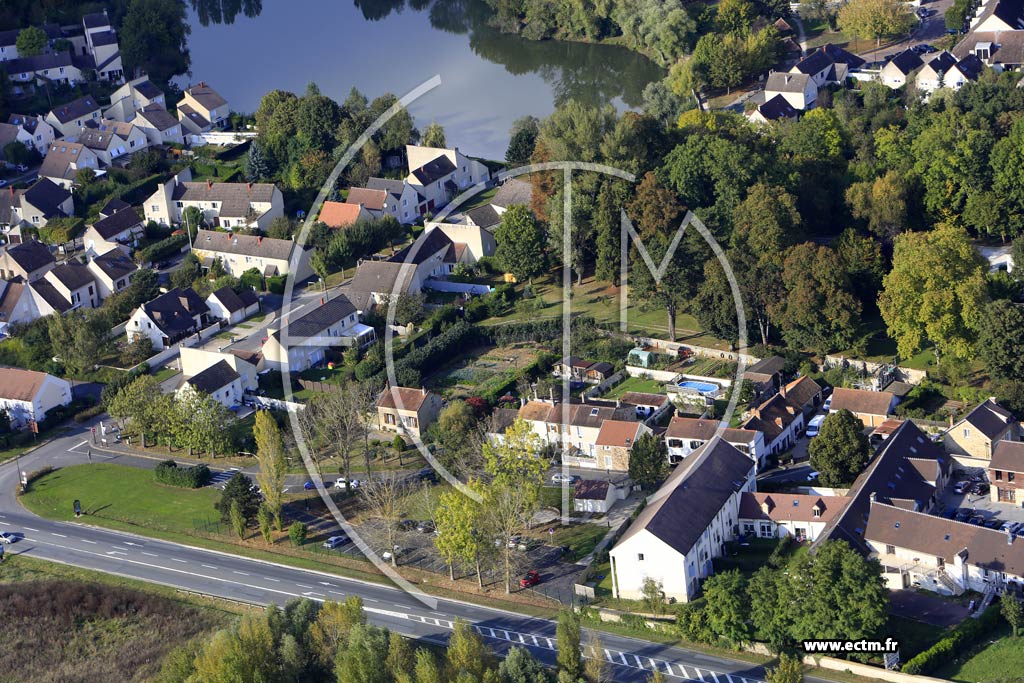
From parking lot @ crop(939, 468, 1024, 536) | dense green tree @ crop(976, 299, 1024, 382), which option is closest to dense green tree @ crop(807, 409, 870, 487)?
parking lot @ crop(939, 468, 1024, 536)

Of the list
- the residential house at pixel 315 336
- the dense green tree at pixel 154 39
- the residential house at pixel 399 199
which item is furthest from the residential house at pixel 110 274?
the dense green tree at pixel 154 39

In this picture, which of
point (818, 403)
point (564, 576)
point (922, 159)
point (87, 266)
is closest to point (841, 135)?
point (922, 159)

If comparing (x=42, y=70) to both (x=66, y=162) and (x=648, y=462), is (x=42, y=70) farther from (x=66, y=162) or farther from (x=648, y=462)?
(x=648, y=462)

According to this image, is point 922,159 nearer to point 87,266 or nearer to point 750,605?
point 750,605

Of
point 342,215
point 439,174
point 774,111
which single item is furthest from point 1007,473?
point 439,174

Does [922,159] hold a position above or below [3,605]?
above

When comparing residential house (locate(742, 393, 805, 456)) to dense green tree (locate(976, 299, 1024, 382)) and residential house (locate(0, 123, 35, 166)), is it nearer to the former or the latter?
dense green tree (locate(976, 299, 1024, 382))

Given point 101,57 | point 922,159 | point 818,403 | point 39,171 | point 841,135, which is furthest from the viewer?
point 101,57
